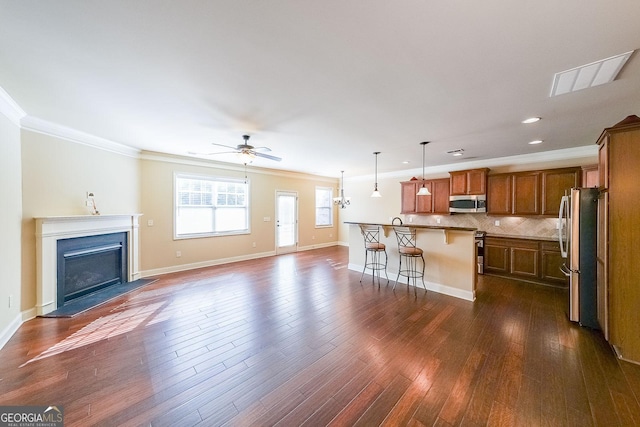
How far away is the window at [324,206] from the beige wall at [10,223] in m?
6.89

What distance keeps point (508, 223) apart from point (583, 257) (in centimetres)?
259

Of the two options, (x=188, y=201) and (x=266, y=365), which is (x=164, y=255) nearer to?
(x=188, y=201)

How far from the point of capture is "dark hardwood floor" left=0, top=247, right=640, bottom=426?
5.68ft

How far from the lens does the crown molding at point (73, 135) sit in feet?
10.4

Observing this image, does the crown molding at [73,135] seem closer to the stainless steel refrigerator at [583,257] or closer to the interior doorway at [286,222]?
the interior doorway at [286,222]

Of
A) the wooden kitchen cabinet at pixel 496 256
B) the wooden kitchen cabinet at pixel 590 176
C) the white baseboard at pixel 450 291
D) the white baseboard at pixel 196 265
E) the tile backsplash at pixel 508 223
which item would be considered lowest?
the white baseboard at pixel 450 291

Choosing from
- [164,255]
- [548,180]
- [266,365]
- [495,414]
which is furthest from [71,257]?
[548,180]

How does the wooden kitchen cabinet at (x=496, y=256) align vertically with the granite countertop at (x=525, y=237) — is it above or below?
below

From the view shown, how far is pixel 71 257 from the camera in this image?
3686 millimetres

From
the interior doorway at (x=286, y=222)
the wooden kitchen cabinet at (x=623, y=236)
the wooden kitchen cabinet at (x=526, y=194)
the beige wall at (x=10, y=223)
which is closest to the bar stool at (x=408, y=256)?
the wooden kitchen cabinet at (x=623, y=236)

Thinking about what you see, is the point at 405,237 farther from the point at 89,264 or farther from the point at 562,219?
the point at 89,264

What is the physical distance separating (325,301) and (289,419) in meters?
2.14

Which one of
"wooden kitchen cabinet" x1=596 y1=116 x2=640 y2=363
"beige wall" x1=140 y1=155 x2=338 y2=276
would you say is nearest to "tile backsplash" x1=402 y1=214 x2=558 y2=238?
"wooden kitchen cabinet" x1=596 y1=116 x2=640 y2=363

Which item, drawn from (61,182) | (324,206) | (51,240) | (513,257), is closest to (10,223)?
(51,240)
